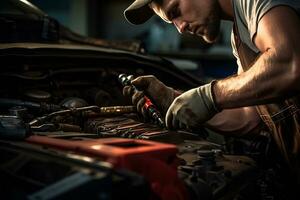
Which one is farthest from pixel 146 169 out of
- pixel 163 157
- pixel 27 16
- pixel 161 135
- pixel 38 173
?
pixel 27 16

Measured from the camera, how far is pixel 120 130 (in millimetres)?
1510

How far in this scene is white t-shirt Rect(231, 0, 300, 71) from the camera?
127cm

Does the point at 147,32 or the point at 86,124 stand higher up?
the point at 147,32

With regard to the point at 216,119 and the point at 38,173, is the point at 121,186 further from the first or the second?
the point at 216,119

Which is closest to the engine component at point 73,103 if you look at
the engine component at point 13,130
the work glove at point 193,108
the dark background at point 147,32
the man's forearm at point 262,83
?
the work glove at point 193,108

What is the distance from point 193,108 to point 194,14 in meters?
0.37

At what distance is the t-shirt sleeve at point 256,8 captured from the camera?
1.26 meters

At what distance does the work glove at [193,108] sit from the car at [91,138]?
8 centimetres

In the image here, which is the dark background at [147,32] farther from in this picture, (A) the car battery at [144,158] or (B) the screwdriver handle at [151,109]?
(A) the car battery at [144,158]

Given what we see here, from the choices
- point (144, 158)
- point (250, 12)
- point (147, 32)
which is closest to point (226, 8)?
point (250, 12)

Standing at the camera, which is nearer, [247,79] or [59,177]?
[59,177]

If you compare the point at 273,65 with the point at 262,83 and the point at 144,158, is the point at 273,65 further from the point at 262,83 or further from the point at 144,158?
the point at 144,158

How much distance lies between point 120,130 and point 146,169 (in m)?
0.57

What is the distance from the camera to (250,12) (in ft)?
4.39
